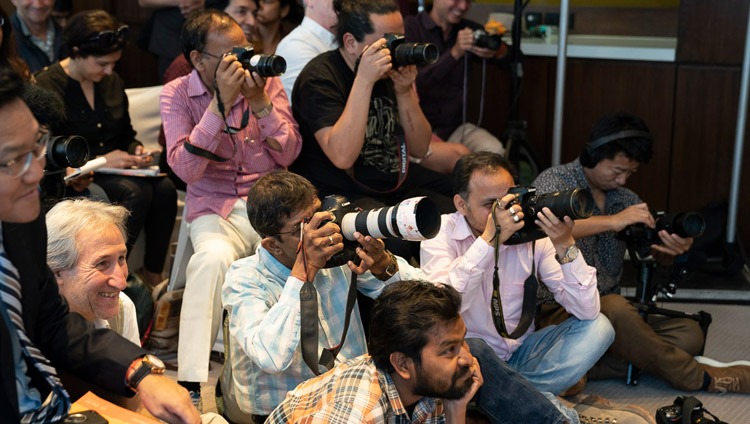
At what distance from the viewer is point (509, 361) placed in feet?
8.67

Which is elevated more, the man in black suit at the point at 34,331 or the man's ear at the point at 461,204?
the man in black suit at the point at 34,331

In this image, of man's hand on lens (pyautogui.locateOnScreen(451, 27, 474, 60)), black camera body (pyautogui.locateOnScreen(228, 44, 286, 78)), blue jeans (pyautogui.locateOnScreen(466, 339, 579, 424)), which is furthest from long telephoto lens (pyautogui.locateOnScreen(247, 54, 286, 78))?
man's hand on lens (pyautogui.locateOnScreen(451, 27, 474, 60))

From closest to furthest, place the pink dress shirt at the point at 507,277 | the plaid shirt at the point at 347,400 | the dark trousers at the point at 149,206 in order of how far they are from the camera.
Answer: the plaid shirt at the point at 347,400 < the pink dress shirt at the point at 507,277 < the dark trousers at the point at 149,206

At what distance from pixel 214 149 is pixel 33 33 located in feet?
5.02

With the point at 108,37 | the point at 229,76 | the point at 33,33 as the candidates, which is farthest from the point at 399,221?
the point at 33,33

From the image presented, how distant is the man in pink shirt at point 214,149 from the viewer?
8.82 feet

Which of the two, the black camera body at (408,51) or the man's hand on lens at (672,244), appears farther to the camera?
the man's hand on lens at (672,244)

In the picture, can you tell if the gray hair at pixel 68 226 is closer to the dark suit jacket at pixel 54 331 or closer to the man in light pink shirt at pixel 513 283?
the dark suit jacket at pixel 54 331

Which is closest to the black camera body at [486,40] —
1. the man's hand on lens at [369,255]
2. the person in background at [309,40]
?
the person in background at [309,40]

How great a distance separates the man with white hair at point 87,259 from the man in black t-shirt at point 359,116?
0.98 metres

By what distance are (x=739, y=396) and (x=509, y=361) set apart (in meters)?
0.79

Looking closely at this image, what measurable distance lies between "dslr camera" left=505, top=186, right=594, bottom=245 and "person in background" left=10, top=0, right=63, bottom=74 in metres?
2.27

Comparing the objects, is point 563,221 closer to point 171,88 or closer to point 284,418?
point 284,418

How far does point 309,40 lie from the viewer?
3189 millimetres
